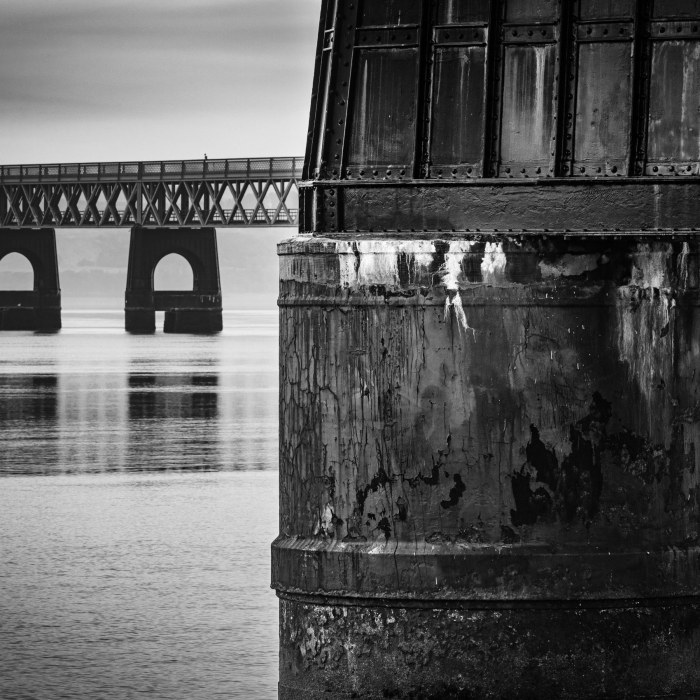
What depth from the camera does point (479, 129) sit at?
8.15 m

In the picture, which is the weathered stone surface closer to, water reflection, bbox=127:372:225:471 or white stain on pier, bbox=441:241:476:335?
white stain on pier, bbox=441:241:476:335

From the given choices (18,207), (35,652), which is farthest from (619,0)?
(18,207)

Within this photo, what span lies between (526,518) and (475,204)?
1.58 m

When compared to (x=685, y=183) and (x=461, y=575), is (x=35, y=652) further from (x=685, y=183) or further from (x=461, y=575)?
(x=685, y=183)

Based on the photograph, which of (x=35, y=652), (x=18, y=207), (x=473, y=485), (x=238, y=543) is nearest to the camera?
(x=473, y=485)

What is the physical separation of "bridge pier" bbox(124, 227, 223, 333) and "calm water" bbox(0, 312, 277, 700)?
83325 mm

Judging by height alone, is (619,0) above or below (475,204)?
above

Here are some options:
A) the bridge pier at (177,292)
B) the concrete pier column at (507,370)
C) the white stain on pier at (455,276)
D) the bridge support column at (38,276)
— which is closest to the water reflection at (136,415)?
the concrete pier column at (507,370)

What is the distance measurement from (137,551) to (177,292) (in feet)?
358

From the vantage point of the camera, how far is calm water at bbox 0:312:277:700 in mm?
10805

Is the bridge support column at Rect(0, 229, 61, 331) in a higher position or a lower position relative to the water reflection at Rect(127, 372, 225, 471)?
higher

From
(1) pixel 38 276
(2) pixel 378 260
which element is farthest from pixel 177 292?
(2) pixel 378 260

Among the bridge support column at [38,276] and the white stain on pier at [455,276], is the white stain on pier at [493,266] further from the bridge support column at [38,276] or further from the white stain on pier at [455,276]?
the bridge support column at [38,276]

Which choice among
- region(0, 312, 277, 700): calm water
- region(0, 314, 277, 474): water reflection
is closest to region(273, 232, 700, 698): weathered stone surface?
region(0, 312, 277, 700): calm water
